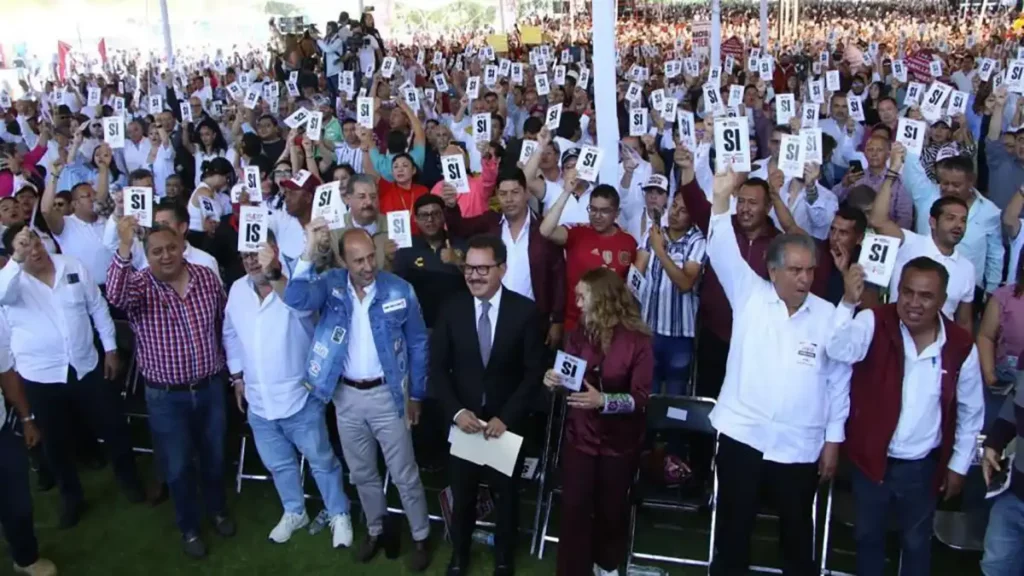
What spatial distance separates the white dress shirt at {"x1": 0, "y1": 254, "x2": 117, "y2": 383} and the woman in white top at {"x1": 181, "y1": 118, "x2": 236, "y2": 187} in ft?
12.8

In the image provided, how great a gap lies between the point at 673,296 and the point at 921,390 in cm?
167

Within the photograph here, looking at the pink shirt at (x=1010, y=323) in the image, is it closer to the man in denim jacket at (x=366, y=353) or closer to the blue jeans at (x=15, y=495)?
the man in denim jacket at (x=366, y=353)

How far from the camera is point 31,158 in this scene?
9.59 m

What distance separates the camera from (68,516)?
4992 millimetres

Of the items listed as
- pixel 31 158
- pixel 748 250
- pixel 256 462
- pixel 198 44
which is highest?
pixel 198 44

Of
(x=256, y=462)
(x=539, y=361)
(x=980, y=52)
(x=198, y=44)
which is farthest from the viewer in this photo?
(x=198, y=44)

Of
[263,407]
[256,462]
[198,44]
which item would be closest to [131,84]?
[256,462]

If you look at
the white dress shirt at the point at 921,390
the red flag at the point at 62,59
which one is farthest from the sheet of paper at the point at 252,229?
the red flag at the point at 62,59

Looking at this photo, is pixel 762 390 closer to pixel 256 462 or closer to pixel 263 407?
pixel 263 407

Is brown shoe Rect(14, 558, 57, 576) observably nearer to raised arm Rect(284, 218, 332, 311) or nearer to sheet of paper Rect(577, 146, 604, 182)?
raised arm Rect(284, 218, 332, 311)

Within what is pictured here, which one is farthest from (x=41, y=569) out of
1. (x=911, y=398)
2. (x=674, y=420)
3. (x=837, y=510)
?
(x=911, y=398)

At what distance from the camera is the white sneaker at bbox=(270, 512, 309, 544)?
15.6ft

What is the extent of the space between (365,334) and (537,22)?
29.6m

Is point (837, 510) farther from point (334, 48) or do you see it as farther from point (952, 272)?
point (334, 48)
